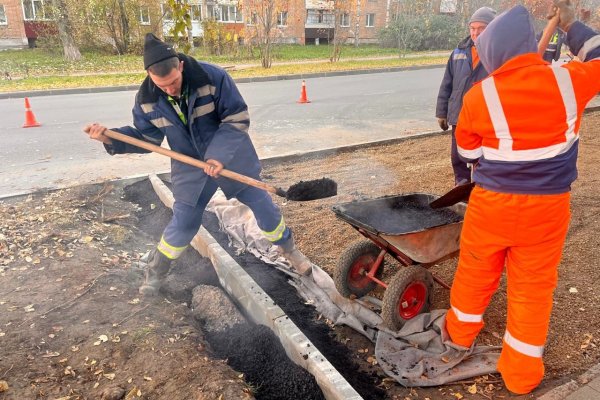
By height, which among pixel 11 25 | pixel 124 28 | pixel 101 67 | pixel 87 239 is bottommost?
pixel 87 239

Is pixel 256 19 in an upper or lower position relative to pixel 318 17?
lower

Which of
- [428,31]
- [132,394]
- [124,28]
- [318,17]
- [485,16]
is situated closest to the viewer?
[132,394]

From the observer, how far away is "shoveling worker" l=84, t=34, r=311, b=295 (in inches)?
131

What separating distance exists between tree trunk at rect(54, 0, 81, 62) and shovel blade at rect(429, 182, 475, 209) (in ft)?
77.1

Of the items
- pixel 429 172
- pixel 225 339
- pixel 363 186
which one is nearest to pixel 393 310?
pixel 225 339

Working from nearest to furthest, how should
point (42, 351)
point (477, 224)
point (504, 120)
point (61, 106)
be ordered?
point (504, 120)
point (477, 224)
point (42, 351)
point (61, 106)

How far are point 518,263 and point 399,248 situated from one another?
0.74 meters

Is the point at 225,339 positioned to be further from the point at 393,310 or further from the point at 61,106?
the point at 61,106

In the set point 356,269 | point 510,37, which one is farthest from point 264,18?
point 510,37

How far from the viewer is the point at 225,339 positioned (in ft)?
10.9

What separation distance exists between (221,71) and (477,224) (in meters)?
2.10

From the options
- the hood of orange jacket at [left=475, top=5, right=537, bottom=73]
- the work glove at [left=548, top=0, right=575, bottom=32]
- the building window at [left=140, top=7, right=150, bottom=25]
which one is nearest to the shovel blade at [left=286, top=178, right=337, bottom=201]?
the hood of orange jacket at [left=475, top=5, right=537, bottom=73]

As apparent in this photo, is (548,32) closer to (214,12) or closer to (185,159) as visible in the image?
(185,159)

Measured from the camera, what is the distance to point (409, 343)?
3213mm
